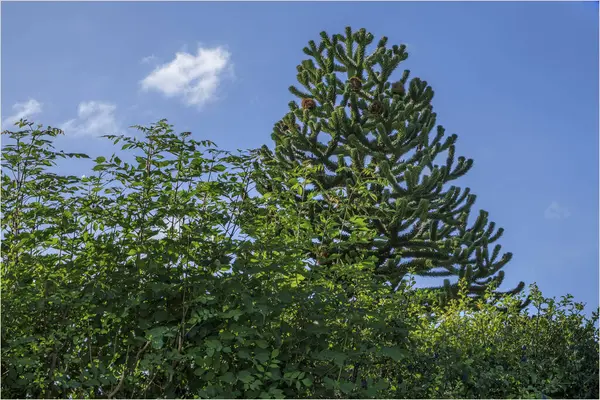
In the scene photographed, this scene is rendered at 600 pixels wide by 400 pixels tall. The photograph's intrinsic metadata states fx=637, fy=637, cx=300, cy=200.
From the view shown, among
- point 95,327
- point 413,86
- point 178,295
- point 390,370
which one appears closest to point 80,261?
point 95,327

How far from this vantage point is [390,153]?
468 inches

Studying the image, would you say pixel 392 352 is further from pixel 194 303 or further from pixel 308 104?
→ pixel 308 104

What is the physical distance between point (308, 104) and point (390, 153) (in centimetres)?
187

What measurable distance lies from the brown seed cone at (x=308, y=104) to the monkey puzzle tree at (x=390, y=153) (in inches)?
0.8

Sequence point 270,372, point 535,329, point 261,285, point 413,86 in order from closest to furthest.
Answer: point 270,372 < point 261,285 < point 535,329 < point 413,86

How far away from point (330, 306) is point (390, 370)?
971 millimetres

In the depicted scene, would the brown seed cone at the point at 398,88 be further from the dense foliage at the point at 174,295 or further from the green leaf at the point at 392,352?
the green leaf at the point at 392,352

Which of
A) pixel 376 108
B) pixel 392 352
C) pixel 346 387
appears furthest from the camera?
pixel 376 108

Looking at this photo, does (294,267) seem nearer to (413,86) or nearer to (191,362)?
(191,362)

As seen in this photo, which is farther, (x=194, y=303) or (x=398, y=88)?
(x=398, y=88)

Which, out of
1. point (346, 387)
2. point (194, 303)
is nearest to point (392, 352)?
point (346, 387)

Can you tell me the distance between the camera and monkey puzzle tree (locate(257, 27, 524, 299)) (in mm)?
11172

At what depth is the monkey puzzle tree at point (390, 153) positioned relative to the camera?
1117 cm

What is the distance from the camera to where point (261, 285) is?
346 centimetres
